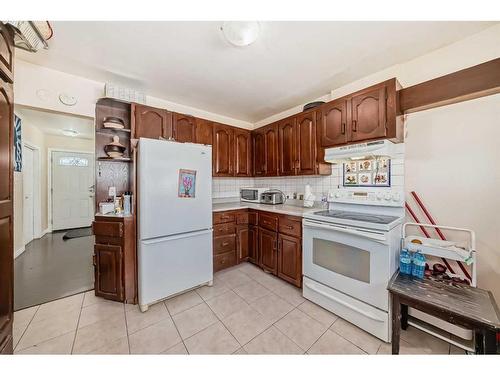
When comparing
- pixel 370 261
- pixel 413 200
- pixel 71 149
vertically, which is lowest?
pixel 370 261

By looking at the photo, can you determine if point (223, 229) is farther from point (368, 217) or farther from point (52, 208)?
point (52, 208)

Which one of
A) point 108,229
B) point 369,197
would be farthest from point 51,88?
point 369,197

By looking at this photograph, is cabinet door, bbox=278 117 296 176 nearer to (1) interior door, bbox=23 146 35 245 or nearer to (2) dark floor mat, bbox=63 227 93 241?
(2) dark floor mat, bbox=63 227 93 241

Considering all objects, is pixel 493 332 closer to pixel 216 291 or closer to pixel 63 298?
pixel 216 291

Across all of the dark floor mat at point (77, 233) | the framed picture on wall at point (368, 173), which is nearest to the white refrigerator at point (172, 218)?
the framed picture on wall at point (368, 173)

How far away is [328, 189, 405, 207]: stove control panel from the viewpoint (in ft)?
6.12

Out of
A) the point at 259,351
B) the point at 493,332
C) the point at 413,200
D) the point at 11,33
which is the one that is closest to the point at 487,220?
the point at 413,200

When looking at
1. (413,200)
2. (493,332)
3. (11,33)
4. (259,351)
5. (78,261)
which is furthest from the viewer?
(78,261)

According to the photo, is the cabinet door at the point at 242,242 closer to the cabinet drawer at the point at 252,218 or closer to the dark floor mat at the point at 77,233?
the cabinet drawer at the point at 252,218

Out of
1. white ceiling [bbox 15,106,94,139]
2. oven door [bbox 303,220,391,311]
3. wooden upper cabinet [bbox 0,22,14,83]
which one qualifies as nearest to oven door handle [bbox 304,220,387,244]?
oven door [bbox 303,220,391,311]

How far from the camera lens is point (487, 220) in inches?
58.4

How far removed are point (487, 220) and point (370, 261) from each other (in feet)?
3.07

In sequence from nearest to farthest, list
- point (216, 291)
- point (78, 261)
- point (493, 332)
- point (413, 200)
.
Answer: point (493, 332)
point (413, 200)
point (216, 291)
point (78, 261)

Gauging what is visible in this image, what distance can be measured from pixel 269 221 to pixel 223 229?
0.64 metres
